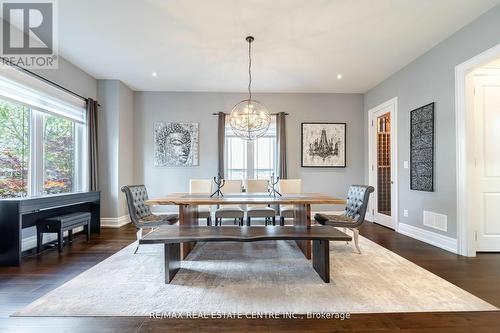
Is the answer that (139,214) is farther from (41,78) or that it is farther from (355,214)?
(355,214)

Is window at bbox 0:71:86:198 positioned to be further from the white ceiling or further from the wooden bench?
the wooden bench

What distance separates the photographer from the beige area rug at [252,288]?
1.95 metres

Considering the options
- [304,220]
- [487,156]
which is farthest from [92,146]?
[487,156]

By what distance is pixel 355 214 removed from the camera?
11.3 feet

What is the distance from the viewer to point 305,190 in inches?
228

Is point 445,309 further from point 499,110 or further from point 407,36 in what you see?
point 407,36

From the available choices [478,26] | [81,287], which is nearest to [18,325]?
[81,287]

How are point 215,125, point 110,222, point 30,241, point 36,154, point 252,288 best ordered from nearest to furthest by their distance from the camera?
point 252,288 < point 30,241 < point 36,154 < point 110,222 < point 215,125

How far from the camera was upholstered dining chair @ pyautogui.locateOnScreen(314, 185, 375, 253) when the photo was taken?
3244 mm

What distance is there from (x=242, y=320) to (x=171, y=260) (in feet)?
3.31

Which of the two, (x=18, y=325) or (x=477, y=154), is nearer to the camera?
(x=18, y=325)

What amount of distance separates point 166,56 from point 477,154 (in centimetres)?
466

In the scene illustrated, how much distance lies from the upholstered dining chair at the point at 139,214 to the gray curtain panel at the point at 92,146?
1.47m

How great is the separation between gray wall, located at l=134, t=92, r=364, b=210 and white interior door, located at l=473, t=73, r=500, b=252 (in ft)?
8.35
